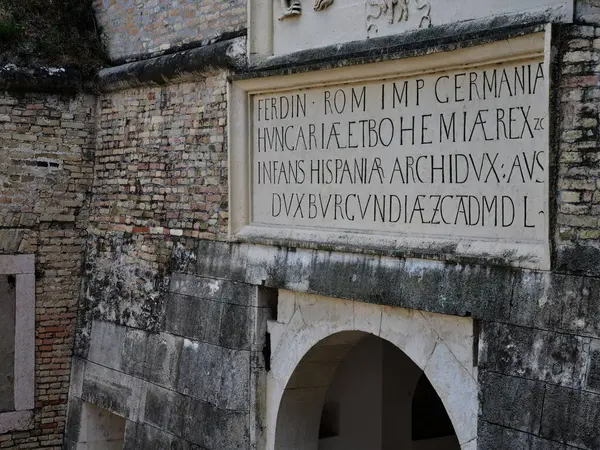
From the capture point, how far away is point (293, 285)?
749 centimetres

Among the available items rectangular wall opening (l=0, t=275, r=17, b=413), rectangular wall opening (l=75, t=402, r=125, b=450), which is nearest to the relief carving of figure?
rectangular wall opening (l=0, t=275, r=17, b=413)

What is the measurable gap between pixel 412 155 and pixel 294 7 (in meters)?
1.75

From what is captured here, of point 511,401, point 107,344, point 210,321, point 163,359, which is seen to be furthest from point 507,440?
point 107,344

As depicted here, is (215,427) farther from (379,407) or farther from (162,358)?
(379,407)

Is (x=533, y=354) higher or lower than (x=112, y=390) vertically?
higher

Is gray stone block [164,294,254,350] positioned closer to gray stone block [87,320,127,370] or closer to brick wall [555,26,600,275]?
gray stone block [87,320,127,370]

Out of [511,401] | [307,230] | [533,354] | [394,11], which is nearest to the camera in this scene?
[533,354]

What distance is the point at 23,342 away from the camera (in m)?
9.73

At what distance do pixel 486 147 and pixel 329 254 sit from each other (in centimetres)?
153

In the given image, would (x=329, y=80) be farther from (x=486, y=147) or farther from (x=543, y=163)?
(x=543, y=163)

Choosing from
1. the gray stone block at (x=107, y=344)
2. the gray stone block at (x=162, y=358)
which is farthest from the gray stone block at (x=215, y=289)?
the gray stone block at (x=107, y=344)

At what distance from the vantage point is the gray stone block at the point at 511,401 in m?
5.64

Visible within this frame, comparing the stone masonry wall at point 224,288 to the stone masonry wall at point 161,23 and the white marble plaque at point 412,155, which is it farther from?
the stone masonry wall at point 161,23

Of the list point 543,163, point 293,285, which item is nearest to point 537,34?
point 543,163
